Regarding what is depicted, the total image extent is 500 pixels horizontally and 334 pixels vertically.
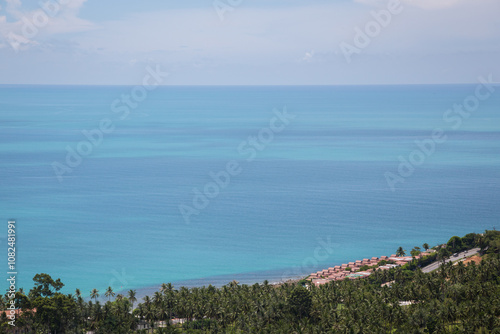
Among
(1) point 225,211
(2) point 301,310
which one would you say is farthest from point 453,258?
(1) point 225,211

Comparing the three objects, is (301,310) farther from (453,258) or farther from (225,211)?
(225,211)

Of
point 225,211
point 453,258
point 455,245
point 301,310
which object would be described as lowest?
point 301,310

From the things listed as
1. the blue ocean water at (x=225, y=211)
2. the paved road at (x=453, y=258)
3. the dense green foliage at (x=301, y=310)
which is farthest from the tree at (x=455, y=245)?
the dense green foliage at (x=301, y=310)

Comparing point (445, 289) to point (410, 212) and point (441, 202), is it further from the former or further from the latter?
point (441, 202)

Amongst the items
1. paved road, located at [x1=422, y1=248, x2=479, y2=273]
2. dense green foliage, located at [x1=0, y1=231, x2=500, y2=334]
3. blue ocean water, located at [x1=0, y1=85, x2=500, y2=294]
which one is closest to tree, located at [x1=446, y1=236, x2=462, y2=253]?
paved road, located at [x1=422, y1=248, x2=479, y2=273]

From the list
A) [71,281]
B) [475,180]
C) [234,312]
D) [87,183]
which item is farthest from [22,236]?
[475,180]

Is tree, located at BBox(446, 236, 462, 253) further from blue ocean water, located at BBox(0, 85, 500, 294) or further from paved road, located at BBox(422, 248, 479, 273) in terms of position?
blue ocean water, located at BBox(0, 85, 500, 294)

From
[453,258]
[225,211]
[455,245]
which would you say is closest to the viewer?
[453,258]

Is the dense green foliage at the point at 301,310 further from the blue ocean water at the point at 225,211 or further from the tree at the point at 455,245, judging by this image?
the blue ocean water at the point at 225,211
